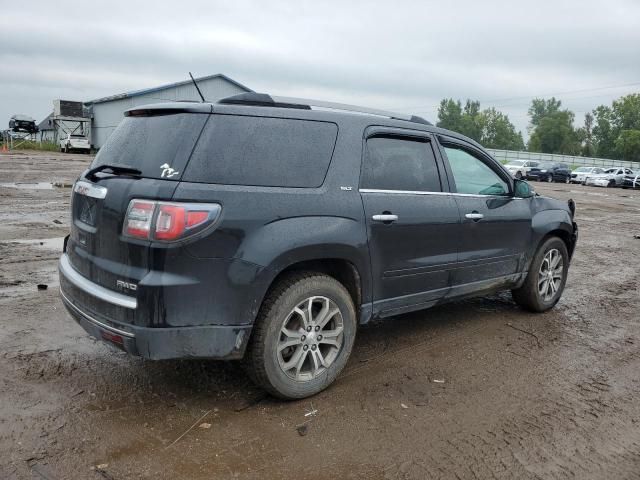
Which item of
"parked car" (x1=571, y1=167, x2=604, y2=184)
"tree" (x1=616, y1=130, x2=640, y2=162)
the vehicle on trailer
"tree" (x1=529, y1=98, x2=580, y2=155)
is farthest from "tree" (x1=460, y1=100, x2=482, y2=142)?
the vehicle on trailer

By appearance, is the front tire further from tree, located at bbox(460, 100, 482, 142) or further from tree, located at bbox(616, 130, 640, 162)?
tree, located at bbox(460, 100, 482, 142)

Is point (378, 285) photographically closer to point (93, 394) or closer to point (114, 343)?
point (114, 343)

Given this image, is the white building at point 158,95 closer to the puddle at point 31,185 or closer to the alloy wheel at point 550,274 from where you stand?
the puddle at point 31,185

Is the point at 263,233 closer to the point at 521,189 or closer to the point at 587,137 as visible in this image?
the point at 521,189

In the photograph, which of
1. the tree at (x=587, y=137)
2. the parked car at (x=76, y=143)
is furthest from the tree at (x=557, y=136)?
the parked car at (x=76, y=143)

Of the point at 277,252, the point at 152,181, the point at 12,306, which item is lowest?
the point at 12,306

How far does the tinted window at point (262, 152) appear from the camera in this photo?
3119 mm

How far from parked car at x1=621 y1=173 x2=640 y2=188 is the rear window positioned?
4188 cm

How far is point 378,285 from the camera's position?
12.6 ft

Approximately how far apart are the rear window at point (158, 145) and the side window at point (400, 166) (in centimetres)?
123

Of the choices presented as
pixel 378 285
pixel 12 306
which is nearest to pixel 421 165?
pixel 378 285

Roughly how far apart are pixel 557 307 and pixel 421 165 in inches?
109

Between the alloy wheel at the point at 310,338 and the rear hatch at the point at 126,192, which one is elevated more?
the rear hatch at the point at 126,192

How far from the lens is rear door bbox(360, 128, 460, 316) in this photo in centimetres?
379
